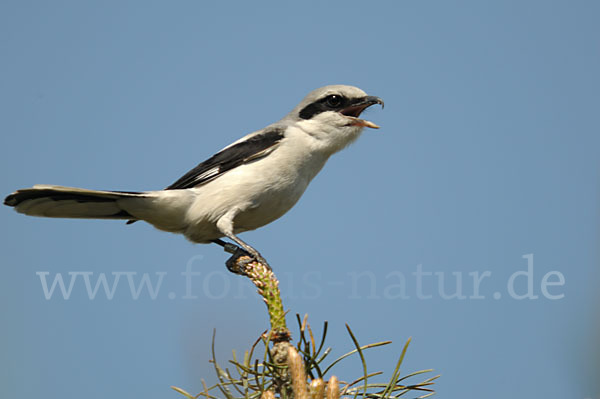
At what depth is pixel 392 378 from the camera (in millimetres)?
2027

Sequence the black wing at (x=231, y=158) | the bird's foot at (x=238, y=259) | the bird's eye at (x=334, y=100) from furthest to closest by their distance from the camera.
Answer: the bird's eye at (x=334, y=100) < the black wing at (x=231, y=158) < the bird's foot at (x=238, y=259)

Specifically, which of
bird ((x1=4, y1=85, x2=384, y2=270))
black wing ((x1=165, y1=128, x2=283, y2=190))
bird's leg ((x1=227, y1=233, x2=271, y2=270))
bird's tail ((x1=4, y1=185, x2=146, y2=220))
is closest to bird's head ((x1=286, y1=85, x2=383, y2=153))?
bird ((x1=4, y1=85, x2=384, y2=270))

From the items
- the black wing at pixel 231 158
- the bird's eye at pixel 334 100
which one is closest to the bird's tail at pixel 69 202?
the black wing at pixel 231 158

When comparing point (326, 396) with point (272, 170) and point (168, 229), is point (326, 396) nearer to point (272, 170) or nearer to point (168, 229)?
point (272, 170)

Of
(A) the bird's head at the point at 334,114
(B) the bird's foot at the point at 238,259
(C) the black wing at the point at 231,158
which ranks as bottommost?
(B) the bird's foot at the point at 238,259

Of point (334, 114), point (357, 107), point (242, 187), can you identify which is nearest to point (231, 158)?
point (242, 187)

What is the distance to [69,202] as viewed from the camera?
400 cm

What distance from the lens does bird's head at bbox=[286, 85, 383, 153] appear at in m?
4.50

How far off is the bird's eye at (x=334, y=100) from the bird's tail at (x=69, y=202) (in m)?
1.53

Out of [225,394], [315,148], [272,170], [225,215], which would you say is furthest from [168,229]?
[225,394]

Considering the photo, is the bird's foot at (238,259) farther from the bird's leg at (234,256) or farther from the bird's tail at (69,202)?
the bird's tail at (69,202)

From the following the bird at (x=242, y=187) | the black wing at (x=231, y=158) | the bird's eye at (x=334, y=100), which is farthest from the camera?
the bird's eye at (x=334, y=100)

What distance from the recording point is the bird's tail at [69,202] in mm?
3662

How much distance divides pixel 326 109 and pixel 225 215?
46.3 inches
